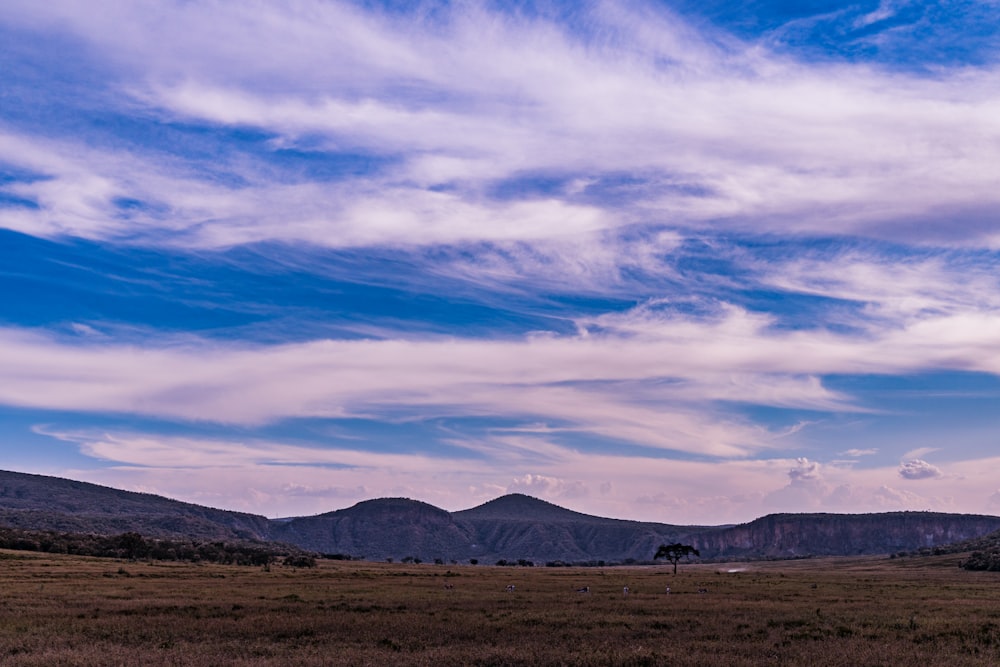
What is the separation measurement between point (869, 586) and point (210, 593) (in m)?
45.8

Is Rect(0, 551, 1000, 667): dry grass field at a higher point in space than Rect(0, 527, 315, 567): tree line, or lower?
higher

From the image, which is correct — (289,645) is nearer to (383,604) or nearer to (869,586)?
(383,604)

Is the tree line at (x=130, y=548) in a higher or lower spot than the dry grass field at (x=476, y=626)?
lower

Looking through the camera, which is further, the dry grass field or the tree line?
the tree line

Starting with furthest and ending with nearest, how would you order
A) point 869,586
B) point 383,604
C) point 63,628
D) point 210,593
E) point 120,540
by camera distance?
point 120,540 → point 869,586 → point 210,593 → point 383,604 → point 63,628

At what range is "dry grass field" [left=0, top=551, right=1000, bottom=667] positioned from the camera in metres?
24.0

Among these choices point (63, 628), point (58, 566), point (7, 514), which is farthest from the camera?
point (7, 514)

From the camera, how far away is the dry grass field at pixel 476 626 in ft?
78.6

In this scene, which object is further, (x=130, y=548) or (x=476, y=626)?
(x=130, y=548)

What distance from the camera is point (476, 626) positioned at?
31234 mm

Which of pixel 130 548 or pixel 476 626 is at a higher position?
pixel 476 626

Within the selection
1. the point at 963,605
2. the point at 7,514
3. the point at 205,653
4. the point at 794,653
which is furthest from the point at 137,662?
the point at 7,514

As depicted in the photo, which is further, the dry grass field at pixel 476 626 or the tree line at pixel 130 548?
the tree line at pixel 130 548

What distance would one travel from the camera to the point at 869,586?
59531 mm
